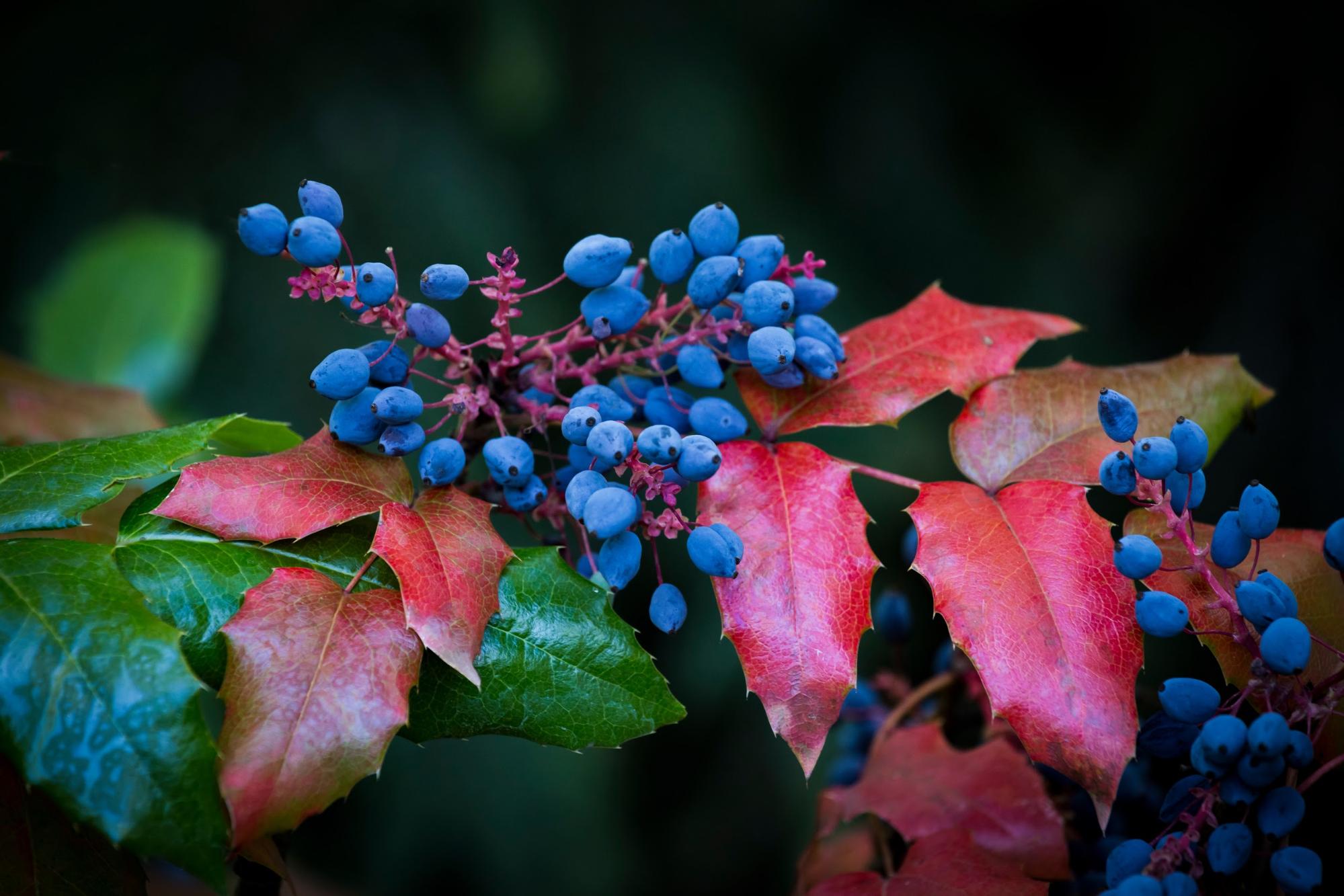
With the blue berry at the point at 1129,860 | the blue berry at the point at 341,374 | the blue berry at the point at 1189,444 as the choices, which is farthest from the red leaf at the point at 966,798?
the blue berry at the point at 341,374

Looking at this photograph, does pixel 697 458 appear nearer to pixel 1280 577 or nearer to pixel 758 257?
pixel 758 257

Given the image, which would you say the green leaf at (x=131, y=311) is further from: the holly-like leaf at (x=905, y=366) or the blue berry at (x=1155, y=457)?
the blue berry at (x=1155, y=457)

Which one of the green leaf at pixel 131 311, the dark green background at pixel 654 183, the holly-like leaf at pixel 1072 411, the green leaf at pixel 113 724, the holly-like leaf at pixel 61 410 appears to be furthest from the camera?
the dark green background at pixel 654 183

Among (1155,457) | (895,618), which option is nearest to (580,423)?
(1155,457)

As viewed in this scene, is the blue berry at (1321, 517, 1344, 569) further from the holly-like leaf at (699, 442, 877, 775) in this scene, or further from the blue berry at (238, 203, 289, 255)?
the blue berry at (238, 203, 289, 255)

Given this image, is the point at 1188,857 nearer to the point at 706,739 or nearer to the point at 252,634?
the point at 252,634

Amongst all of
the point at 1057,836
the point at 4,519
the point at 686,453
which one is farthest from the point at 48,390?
the point at 1057,836
